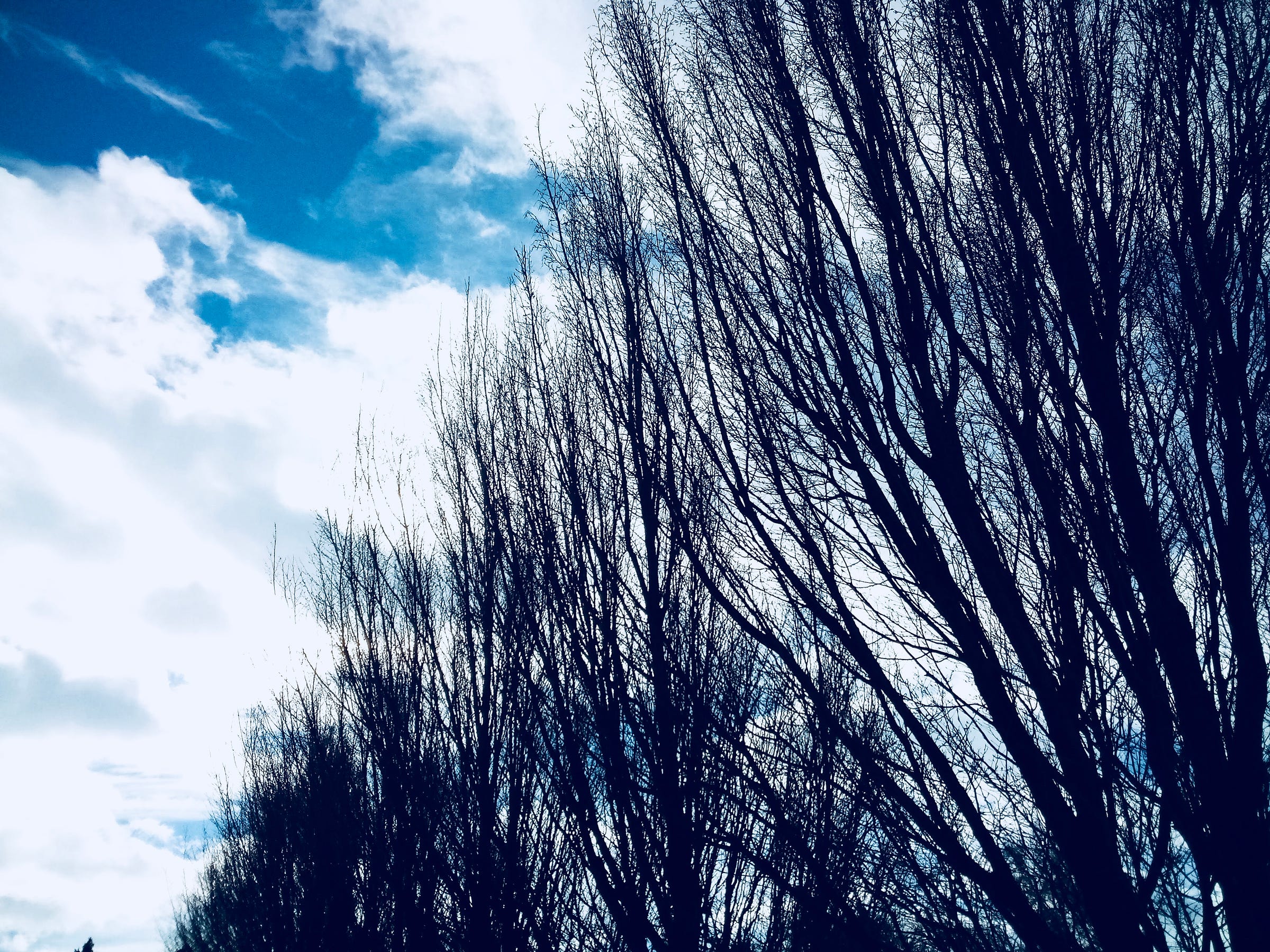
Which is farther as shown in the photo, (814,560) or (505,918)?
(505,918)

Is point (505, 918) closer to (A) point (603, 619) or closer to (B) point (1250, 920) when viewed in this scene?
(A) point (603, 619)

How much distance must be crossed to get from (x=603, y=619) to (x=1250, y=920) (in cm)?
298

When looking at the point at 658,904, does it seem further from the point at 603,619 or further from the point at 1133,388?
the point at 1133,388

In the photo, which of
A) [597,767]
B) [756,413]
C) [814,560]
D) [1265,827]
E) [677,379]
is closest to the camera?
[1265,827]

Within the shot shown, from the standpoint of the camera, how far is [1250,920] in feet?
8.41

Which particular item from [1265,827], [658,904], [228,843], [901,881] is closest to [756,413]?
[901,881]

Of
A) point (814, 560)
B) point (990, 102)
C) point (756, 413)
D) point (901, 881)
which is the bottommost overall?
point (901, 881)

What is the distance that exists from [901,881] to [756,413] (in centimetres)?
214

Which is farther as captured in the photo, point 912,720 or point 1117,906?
point 912,720

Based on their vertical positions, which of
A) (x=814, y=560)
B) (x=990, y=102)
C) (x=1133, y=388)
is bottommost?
(x=814, y=560)

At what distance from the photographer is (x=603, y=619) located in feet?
14.1

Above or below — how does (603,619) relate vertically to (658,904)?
above

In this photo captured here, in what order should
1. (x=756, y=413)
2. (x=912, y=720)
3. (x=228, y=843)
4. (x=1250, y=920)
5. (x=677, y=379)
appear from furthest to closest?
1. (x=228, y=843)
2. (x=677, y=379)
3. (x=756, y=413)
4. (x=912, y=720)
5. (x=1250, y=920)

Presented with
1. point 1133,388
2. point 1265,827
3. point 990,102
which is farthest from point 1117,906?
point 990,102
